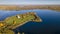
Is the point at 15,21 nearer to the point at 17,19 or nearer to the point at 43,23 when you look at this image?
the point at 17,19

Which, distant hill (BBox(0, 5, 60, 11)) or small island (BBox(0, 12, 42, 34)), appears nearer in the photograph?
small island (BBox(0, 12, 42, 34))

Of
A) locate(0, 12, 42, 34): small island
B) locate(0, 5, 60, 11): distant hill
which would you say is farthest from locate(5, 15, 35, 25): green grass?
locate(0, 5, 60, 11): distant hill

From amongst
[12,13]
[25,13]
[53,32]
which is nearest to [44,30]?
[53,32]

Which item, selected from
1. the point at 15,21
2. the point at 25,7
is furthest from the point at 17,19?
the point at 25,7

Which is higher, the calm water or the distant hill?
the distant hill

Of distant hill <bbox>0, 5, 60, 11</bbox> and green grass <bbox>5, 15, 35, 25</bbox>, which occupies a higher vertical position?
distant hill <bbox>0, 5, 60, 11</bbox>

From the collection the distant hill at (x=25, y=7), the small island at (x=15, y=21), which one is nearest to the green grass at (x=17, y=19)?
the small island at (x=15, y=21)

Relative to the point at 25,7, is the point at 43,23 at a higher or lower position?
lower

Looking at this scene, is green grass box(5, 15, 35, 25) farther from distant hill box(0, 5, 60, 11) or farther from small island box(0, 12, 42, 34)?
distant hill box(0, 5, 60, 11)
